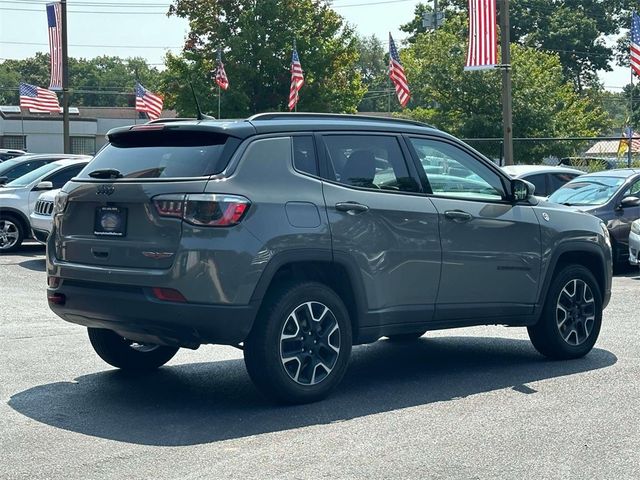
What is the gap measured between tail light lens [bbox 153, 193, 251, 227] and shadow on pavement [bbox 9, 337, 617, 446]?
49.6 inches

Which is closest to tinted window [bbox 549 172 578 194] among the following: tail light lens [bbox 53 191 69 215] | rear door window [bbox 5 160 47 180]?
rear door window [bbox 5 160 47 180]

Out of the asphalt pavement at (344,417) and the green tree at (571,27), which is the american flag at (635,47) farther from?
the green tree at (571,27)

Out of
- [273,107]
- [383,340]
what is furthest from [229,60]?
[383,340]

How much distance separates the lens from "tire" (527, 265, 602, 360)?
29.2 ft

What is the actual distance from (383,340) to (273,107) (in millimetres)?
42444

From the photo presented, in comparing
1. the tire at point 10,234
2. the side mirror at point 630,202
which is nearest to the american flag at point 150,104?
the tire at point 10,234

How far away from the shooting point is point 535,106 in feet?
140

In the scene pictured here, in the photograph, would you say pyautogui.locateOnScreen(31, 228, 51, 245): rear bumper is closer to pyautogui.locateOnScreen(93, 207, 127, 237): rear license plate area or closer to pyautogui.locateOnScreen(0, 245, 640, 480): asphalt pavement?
pyautogui.locateOnScreen(0, 245, 640, 480): asphalt pavement

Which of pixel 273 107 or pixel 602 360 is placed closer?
pixel 602 360

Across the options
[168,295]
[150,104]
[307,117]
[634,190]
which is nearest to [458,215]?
[307,117]

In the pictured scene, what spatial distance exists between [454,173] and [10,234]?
41.2 ft

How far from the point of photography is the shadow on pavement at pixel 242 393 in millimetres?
6691

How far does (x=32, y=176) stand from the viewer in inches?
768

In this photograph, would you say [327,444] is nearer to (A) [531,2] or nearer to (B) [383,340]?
(B) [383,340]
